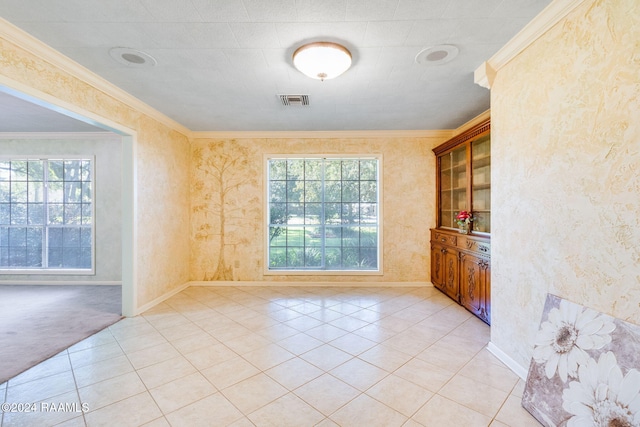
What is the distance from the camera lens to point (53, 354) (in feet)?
7.91

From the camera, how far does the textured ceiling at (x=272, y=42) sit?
1.73 metres

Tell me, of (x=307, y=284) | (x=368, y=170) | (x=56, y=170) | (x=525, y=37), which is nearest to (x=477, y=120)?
(x=368, y=170)

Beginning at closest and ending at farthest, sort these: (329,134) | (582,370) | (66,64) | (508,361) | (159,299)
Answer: (582,370) → (508,361) → (66,64) → (159,299) → (329,134)

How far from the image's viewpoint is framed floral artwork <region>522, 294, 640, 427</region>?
1315mm

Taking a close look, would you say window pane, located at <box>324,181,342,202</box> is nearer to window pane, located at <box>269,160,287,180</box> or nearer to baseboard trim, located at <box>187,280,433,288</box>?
window pane, located at <box>269,160,287,180</box>

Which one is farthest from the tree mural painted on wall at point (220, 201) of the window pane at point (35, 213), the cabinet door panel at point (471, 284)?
the cabinet door panel at point (471, 284)

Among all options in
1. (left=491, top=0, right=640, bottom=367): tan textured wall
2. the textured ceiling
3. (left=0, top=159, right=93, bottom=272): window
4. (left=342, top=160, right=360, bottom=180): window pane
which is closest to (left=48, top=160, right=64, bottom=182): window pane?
(left=0, top=159, right=93, bottom=272): window

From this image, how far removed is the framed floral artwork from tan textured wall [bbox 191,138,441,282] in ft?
9.03

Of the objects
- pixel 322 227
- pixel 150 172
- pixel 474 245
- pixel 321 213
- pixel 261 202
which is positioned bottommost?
pixel 474 245

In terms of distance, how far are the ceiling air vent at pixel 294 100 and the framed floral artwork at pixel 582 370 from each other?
9.77 ft

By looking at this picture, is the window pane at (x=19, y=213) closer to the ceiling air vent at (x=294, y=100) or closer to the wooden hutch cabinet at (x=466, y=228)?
the ceiling air vent at (x=294, y=100)

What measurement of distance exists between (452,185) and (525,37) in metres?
2.35

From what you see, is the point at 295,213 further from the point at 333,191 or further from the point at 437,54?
the point at 437,54

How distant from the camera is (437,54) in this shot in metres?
2.23
